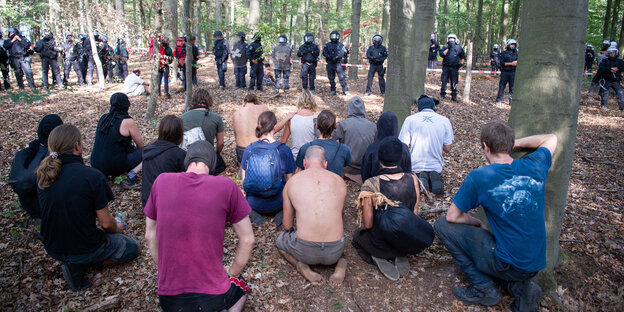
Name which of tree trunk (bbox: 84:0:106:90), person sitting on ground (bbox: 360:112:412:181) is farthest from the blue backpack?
tree trunk (bbox: 84:0:106:90)

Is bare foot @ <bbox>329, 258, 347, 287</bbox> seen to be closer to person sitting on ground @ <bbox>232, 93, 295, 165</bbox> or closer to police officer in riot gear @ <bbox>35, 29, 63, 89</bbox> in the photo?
person sitting on ground @ <bbox>232, 93, 295, 165</bbox>

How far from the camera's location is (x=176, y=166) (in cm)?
442

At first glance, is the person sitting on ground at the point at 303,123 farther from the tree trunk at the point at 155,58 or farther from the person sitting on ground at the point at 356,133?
the tree trunk at the point at 155,58

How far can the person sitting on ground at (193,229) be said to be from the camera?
8.29ft

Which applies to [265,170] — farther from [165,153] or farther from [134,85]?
[134,85]

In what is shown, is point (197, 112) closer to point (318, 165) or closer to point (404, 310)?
point (318, 165)

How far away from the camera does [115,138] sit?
535cm

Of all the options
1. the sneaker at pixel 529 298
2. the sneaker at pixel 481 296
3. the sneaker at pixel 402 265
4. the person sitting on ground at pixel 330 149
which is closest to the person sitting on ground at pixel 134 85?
the person sitting on ground at pixel 330 149

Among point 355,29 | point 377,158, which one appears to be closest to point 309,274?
point 377,158

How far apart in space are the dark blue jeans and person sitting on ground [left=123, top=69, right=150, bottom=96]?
11750 millimetres

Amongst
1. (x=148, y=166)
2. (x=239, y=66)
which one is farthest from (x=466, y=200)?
(x=239, y=66)

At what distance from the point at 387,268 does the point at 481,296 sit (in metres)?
0.92

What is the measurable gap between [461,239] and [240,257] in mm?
2084

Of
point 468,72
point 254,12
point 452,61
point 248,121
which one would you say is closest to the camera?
point 248,121
